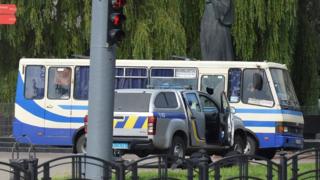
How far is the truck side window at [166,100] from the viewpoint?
19.8 meters

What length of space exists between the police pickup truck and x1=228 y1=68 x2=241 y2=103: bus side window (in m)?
3.38

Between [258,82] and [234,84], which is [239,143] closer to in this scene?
[258,82]

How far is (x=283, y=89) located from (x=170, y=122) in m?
6.22

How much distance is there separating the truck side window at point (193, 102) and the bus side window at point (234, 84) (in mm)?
4085

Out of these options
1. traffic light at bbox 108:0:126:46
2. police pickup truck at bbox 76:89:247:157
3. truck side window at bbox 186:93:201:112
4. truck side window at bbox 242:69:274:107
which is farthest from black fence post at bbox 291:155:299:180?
truck side window at bbox 242:69:274:107

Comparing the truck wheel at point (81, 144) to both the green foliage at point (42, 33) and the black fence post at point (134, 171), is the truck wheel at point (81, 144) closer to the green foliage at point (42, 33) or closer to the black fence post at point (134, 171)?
the green foliage at point (42, 33)

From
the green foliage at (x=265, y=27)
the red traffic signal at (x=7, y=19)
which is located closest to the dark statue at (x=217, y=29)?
the green foliage at (x=265, y=27)

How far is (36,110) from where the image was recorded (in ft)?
82.3

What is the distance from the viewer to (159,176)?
34.0 feet

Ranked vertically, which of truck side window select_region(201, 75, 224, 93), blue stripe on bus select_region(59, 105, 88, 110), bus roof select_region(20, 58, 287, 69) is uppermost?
bus roof select_region(20, 58, 287, 69)

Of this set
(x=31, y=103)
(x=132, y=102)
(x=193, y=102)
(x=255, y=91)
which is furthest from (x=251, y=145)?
(x=31, y=103)

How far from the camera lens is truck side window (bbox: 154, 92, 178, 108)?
19805mm

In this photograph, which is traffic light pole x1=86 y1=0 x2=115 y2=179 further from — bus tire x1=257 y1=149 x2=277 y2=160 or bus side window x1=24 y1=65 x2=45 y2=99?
bus tire x1=257 y1=149 x2=277 y2=160

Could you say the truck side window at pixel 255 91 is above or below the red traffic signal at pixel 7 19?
below
